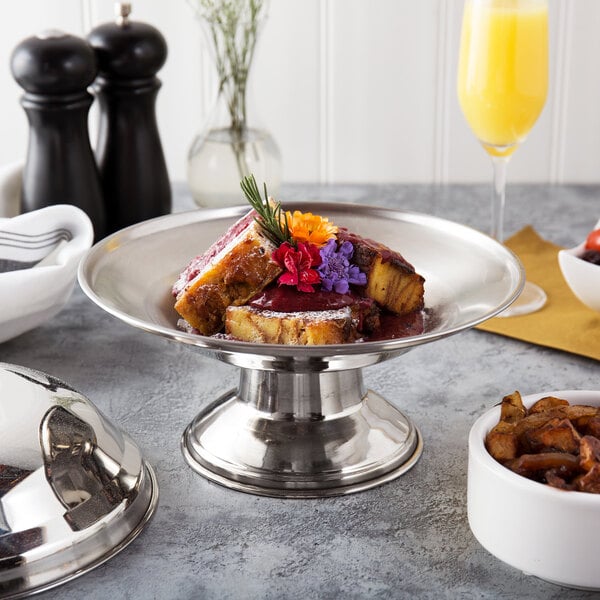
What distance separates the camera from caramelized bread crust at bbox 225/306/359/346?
0.93 m

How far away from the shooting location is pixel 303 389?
1.00m

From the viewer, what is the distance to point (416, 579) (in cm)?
83

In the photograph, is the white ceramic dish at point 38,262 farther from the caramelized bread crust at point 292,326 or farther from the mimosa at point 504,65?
the mimosa at point 504,65

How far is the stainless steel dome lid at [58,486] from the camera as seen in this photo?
81 centimetres

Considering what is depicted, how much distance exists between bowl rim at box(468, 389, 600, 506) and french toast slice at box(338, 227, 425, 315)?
0.17 metres

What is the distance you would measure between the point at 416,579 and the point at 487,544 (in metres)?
0.07

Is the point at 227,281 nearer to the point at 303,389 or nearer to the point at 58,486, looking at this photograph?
the point at 303,389

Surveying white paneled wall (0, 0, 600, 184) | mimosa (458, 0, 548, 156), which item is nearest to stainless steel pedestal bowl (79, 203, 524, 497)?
mimosa (458, 0, 548, 156)

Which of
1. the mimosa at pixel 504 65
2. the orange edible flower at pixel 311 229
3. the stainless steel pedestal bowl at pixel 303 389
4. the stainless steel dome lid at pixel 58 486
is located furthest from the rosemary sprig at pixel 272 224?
the mimosa at pixel 504 65

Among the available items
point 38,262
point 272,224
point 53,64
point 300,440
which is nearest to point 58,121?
point 53,64

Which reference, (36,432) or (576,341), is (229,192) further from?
(36,432)

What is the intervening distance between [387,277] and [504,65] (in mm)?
546

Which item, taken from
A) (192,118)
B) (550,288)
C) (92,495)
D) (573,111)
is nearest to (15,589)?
(92,495)

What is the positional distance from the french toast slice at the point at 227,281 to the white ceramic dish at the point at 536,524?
27cm
